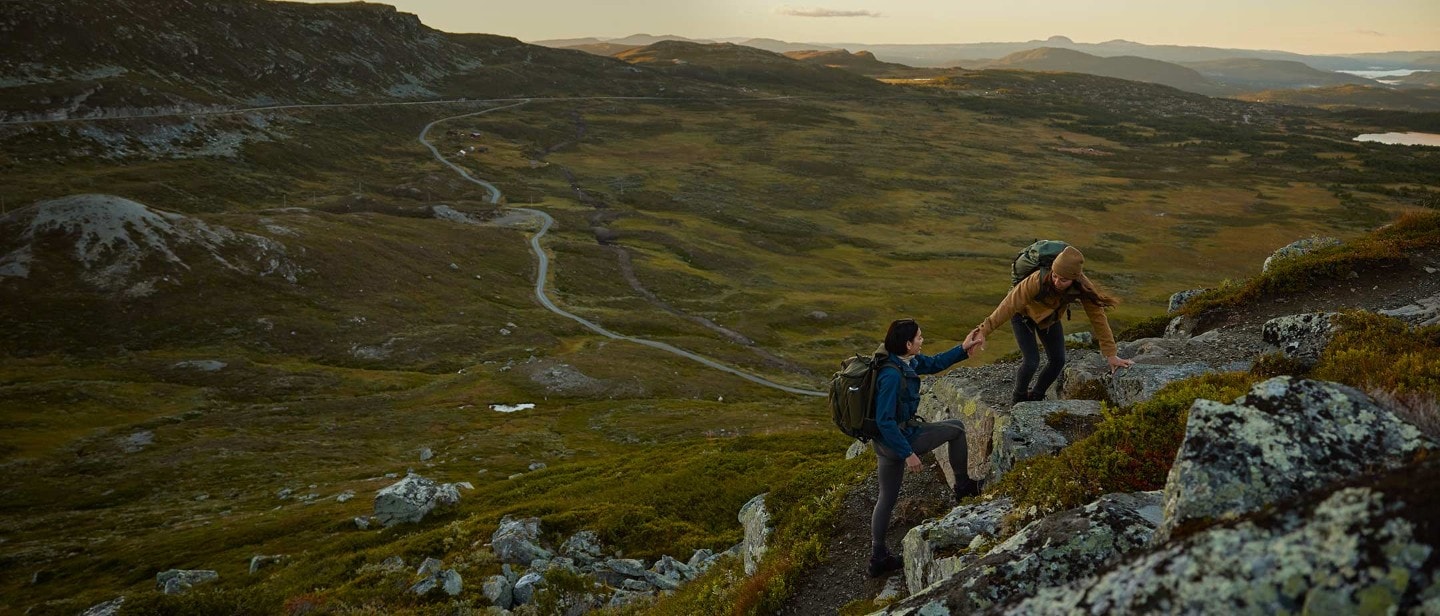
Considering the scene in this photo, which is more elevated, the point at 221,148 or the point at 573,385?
the point at 221,148

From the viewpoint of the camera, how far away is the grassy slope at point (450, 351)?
37.9 metres

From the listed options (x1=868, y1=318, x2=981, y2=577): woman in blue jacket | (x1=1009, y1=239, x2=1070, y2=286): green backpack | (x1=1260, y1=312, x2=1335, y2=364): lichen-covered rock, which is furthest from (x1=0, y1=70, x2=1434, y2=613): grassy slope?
(x1=1260, y1=312, x2=1335, y2=364): lichen-covered rock

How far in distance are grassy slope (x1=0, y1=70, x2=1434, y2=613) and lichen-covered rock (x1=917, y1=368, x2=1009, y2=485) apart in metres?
12.1

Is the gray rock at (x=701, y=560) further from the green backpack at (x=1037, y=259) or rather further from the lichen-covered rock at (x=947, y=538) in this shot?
the green backpack at (x=1037, y=259)

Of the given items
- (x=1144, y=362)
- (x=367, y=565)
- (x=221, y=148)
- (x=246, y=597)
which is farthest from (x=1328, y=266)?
(x=221, y=148)

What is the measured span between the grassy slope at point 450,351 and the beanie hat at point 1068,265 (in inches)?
729

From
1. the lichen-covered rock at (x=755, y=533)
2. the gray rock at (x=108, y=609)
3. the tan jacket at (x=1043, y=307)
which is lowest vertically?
the gray rock at (x=108, y=609)

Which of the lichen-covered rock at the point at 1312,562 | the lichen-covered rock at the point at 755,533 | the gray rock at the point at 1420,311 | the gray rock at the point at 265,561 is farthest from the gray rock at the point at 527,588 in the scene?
the gray rock at the point at 1420,311

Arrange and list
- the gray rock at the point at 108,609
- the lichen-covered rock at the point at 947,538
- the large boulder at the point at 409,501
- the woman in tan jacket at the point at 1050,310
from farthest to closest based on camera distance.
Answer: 1. the large boulder at the point at 409,501
2. the gray rock at the point at 108,609
3. the woman in tan jacket at the point at 1050,310
4. the lichen-covered rock at the point at 947,538

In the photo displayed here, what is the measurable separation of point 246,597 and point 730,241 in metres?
119

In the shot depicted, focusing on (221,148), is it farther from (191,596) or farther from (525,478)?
(191,596)

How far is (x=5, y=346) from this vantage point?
68062mm

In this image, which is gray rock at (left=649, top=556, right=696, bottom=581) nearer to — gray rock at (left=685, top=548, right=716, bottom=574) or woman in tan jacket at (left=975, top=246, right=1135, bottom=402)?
gray rock at (left=685, top=548, right=716, bottom=574)

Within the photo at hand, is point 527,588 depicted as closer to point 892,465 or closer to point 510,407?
point 892,465
